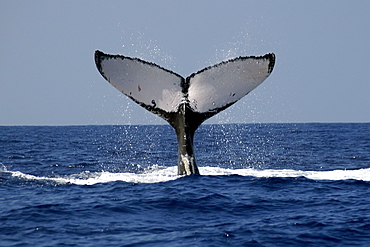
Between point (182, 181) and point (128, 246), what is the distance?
395 centimetres

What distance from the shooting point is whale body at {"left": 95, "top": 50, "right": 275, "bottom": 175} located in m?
8.90

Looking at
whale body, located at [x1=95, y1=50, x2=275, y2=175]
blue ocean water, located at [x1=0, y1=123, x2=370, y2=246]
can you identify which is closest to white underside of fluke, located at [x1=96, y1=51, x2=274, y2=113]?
whale body, located at [x1=95, y1=50, x2=275, y2=175]

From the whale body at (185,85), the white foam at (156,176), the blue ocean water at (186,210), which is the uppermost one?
the whale body at (185,85)

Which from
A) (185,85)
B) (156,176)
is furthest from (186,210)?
(156,176)

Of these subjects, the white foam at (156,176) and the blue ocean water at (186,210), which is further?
the white foam at (156,176)

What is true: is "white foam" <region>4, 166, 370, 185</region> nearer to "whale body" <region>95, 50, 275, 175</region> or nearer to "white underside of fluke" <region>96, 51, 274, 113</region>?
"whale body" <region>95, 50, 275, 175</region>

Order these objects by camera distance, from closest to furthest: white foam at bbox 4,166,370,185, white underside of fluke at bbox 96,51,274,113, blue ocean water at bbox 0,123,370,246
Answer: blue ocean water at bbox 0,123,370,246 → white underside of fluke at bbox 96,51,274,113 → white foam at bbox 4,166,370,185

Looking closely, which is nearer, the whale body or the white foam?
the whale body

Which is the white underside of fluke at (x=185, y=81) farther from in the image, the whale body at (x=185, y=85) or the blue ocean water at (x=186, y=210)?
the blue ocean water at (x=186, y=210)

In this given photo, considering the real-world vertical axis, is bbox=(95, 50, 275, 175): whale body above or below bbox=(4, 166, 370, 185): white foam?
above

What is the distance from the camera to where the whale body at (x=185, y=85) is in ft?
A: 29.2

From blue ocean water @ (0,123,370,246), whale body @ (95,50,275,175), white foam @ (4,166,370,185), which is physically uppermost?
whale body @ (95,50,275,175)

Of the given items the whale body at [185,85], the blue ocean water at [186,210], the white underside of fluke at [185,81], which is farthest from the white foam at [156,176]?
the white underside of fluke at [185,81]

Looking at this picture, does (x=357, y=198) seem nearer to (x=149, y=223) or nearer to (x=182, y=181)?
(x=182, y=181)
